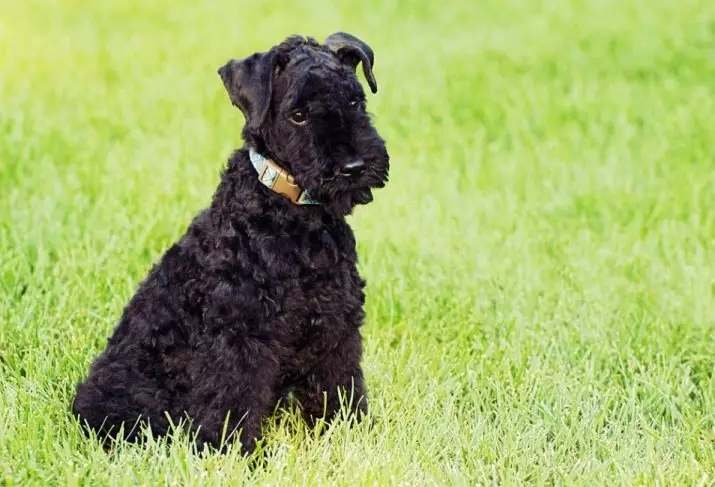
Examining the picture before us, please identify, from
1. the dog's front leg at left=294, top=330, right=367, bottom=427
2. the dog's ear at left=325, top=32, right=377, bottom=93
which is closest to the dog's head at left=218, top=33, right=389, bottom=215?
the dog's ear at left=325, top=32, right=377, bottom=93

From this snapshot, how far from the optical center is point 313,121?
14.5ft

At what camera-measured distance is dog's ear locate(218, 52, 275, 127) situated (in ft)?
14.7

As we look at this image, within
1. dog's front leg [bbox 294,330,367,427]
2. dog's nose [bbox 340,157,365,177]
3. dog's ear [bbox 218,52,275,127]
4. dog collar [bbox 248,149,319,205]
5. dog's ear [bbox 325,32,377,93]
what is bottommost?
dog's front leg [bbox 294,330,367,427]

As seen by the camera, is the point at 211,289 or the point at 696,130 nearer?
the point at 211,289

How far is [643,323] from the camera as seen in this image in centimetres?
614

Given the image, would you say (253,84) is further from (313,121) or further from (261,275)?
(261,275)

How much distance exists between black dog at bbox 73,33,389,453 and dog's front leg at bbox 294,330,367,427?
0.04 ft

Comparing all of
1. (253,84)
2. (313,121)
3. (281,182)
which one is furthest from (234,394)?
(253,84)

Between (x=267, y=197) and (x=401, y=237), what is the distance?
9.81 ft

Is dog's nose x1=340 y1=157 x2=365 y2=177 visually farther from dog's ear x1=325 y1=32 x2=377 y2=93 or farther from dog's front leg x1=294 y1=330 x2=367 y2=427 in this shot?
dog's front leg x1=294 y1=330 x2=367 y2=427

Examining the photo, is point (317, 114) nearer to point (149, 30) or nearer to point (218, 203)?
point (218, 203)

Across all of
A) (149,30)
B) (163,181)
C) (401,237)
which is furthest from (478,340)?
(149,30)

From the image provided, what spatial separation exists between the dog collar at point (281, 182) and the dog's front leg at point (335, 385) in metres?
0.71

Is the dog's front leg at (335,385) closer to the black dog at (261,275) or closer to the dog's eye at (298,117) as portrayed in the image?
the black dog at (261,275)
